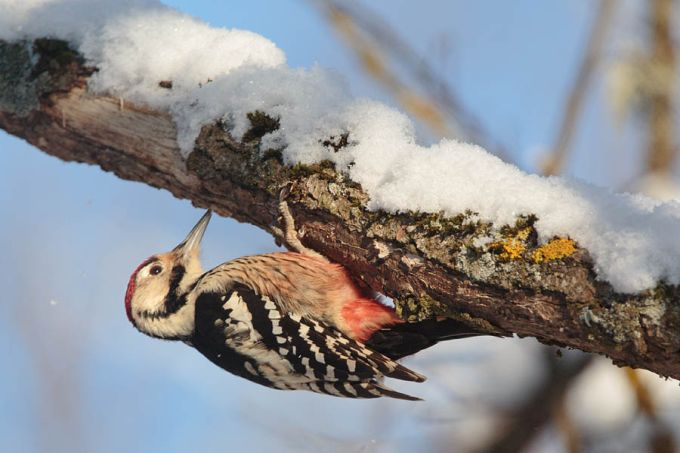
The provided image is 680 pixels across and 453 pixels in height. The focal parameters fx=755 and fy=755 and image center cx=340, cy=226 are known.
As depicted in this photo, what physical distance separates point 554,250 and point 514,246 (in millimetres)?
99

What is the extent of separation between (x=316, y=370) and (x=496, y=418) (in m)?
1.10

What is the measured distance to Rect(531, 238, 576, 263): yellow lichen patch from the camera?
65.9 inches

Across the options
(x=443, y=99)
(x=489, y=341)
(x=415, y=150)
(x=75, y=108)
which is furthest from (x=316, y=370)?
(x=443, y=99)

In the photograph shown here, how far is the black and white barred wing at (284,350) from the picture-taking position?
2.54 meters

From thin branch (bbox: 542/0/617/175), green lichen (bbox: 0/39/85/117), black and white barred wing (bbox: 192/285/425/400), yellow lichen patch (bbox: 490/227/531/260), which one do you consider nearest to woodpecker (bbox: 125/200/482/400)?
black and white barred wing (bbox: 192/285/425/400)

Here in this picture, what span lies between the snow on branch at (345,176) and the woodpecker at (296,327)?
0.25 m

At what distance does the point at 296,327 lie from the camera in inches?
104

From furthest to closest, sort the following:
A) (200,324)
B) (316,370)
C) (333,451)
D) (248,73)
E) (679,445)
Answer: (333,451), (679,445), (200,324), (316,370), (248,73)

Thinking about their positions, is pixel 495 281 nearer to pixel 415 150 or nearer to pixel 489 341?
pixel 415 150

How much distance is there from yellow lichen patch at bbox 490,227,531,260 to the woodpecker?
607mm

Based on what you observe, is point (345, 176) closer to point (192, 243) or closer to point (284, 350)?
point (284, 350)

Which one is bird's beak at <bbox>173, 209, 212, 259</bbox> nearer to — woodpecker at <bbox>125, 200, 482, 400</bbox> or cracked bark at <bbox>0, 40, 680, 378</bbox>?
woodpecker at <bbox>125, 200, 482, 400</bbox>

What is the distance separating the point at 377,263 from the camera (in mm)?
2131

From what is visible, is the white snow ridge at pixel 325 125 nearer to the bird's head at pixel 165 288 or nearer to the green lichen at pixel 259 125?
the green lichen at pixel 259 125
